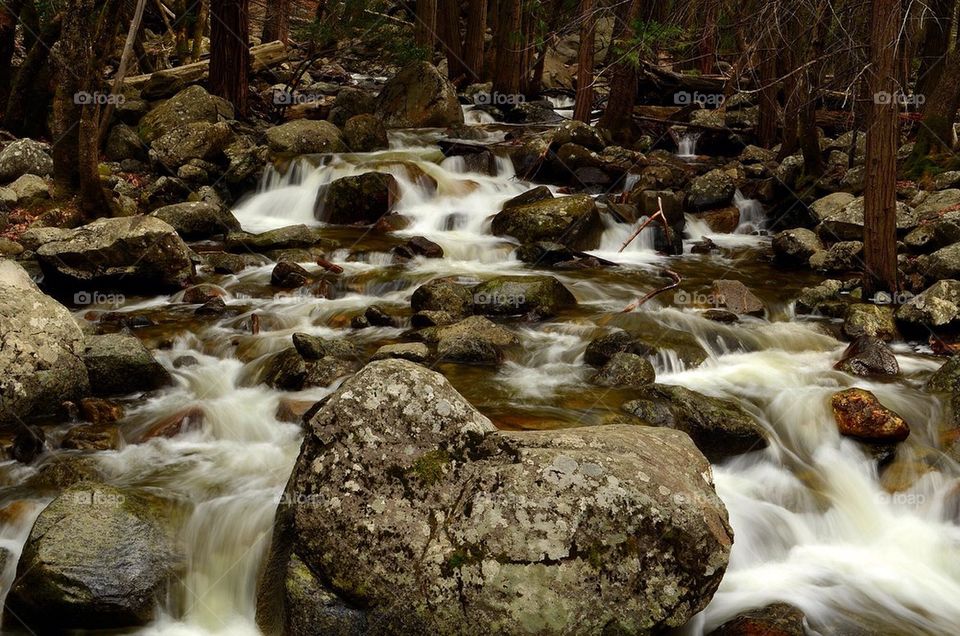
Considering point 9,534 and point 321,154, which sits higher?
point 321,154

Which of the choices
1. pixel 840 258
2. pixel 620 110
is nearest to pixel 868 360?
pixel 840 258

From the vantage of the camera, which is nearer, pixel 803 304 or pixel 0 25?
pixel 803 304

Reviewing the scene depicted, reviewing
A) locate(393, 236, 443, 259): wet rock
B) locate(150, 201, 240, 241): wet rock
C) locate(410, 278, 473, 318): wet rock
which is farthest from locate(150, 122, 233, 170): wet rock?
locate(410, 278, 473, 318): wet rock

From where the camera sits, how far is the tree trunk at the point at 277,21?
24.8 meters

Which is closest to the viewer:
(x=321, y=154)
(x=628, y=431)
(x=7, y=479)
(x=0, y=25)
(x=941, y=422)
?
(x=628, y=431)

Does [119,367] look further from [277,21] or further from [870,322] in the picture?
[277,21]

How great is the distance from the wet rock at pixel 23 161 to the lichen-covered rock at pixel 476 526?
36.5 ft

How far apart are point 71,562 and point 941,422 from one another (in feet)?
22.4

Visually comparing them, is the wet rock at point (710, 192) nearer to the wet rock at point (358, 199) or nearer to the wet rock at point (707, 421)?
the wet rock at point (358, 199)

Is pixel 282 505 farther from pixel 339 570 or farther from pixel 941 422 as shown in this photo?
pixel 941 422

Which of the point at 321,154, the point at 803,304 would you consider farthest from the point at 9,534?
the point at 321,154

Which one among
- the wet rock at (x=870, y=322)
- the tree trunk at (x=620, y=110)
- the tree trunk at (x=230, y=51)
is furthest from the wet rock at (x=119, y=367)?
the tree trunk at (x=620, y=110)

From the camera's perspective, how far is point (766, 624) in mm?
4453

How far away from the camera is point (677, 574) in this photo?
4.01 m
